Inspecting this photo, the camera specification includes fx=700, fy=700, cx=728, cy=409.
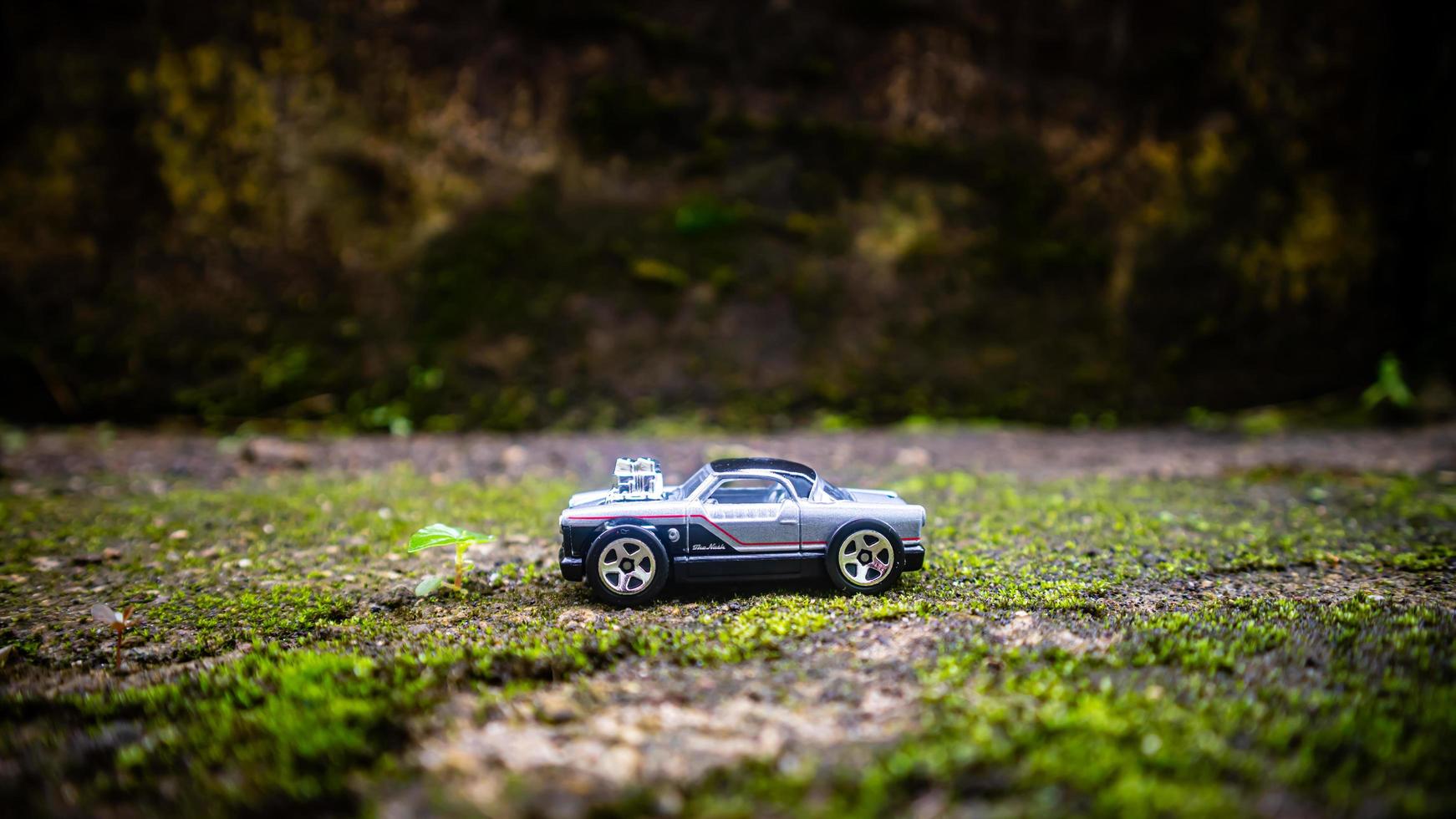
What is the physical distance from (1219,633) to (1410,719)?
2.37 feet

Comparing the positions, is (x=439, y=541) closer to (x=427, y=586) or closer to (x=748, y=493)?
(x=427, y=586)

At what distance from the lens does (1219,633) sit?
289 centimetres

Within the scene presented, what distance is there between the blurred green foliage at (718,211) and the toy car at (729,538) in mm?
5757

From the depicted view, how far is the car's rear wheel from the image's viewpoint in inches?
128

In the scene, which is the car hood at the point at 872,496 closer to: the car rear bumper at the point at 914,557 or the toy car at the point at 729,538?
the toy car at the point at 729,538

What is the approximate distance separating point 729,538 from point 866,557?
0.68 metres

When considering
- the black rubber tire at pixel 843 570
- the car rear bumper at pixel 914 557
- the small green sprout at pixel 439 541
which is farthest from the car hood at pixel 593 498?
the car rear bumper at pixel 914 557

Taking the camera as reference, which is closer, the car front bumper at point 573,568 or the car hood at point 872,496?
the car front bumper at point 573,568

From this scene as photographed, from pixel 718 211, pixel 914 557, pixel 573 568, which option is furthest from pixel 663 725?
pixel 718 211

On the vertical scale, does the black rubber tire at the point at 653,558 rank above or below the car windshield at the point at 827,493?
below

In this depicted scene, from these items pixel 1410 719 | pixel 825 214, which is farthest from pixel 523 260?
pixel 1410 719

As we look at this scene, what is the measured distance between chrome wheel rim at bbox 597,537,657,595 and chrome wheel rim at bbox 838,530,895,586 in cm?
91

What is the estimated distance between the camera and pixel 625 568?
10.9ft

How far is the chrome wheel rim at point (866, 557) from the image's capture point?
3348 mm
